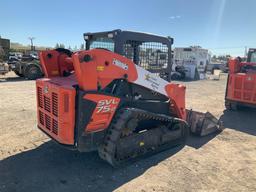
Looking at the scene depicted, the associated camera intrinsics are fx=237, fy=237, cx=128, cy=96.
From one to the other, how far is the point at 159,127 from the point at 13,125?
3.86 metres

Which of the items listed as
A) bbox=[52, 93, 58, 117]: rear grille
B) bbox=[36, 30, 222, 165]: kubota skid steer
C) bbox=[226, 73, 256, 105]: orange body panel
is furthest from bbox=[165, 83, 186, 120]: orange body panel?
bbox=[226, 73, 256, 105]: orange body panel

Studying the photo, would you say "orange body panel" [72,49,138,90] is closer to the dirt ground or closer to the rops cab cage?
the rops cab cage

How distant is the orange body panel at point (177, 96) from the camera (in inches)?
189

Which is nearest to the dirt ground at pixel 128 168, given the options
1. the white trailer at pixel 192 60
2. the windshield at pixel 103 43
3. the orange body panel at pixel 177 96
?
the orange body panel at pixel 177 96

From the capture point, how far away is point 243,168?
4.37 m

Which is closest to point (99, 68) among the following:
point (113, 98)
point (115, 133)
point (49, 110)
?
point (113, 98)

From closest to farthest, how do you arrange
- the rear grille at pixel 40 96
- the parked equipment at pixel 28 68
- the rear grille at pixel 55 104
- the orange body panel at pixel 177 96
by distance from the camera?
the rear grille at pixel 55 104, the rear grille at pixel 40 96, the orange body panel at pixel 177 96, the parked equipment at pixel 28 68

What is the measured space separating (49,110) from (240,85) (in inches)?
273

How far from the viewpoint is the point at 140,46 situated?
14.4ft

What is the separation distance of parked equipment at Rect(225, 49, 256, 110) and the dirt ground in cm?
277

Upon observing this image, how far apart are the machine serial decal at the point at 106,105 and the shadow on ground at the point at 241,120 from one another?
14.9 ft

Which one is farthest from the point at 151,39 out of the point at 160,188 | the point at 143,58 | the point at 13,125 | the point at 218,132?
the point at 13,125

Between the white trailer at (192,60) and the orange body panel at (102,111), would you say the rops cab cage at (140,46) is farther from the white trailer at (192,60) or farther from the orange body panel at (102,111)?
the white trailer at (192,60)

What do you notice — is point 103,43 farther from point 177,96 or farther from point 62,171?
point 62,171
